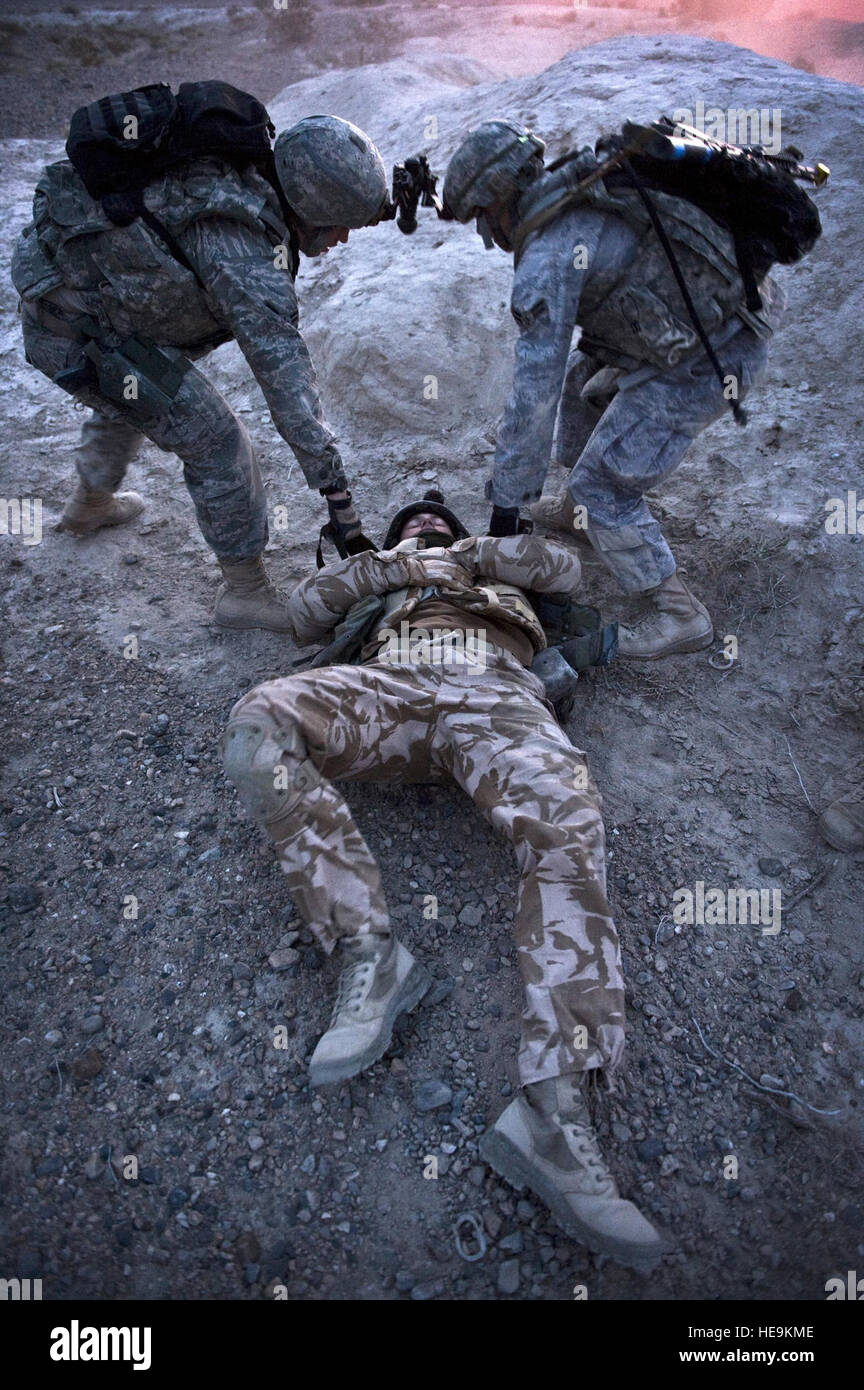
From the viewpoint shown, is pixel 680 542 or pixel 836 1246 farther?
pixel 680 542

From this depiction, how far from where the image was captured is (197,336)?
3.52 metres

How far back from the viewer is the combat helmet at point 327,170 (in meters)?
3.20

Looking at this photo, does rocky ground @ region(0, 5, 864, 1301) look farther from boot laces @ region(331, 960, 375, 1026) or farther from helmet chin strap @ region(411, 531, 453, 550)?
helmet chin strap @ region(411, 531, 453, 550)

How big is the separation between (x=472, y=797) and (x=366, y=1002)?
708 millimetres

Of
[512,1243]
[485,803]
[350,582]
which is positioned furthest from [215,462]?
[512,1243]

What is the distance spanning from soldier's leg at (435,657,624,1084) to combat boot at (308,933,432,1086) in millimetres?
367

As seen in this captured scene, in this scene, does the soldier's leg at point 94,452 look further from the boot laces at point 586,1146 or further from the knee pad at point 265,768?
the boot laces at point 586,1146

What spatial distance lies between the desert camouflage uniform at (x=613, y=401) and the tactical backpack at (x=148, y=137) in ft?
4.16

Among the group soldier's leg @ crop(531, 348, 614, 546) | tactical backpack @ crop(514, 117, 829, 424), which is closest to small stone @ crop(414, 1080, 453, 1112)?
soldier's leg @ crop(531, 348, 614, 546)

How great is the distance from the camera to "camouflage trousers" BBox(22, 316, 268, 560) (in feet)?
11.4

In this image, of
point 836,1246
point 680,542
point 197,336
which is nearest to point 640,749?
point 680,542
